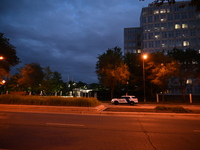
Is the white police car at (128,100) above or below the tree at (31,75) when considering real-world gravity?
below

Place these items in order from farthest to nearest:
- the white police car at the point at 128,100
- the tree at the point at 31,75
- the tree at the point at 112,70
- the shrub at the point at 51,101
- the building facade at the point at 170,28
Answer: the building facade at the point at 170,28 → the tree at the point at 31,75 → the tree at the point at 112,70 → the white police car at the point at 128,100 → the shrub at the point at 51,101

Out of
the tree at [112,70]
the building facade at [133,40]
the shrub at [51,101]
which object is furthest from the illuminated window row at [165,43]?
the shrub at [51,101]

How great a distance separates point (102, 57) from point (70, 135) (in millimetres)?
31491

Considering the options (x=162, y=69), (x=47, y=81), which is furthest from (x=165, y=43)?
(x=47, y=81)

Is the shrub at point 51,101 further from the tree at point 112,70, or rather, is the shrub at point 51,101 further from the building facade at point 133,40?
the building facade at point 133,40

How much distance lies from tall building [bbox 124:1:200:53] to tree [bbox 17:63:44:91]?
156 feet

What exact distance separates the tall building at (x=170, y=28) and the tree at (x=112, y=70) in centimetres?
3888

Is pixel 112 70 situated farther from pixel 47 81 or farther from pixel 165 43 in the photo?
pixel 165 43

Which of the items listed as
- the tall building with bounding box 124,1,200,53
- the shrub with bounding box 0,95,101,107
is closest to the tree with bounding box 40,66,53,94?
the shrub with bounding box 0,95,101,107

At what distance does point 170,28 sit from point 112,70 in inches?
1858

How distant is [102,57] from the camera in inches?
1494

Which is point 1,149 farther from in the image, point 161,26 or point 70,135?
point 161,26

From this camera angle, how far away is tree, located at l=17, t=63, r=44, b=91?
39219mm

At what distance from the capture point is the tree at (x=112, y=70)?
3484 centimetres
